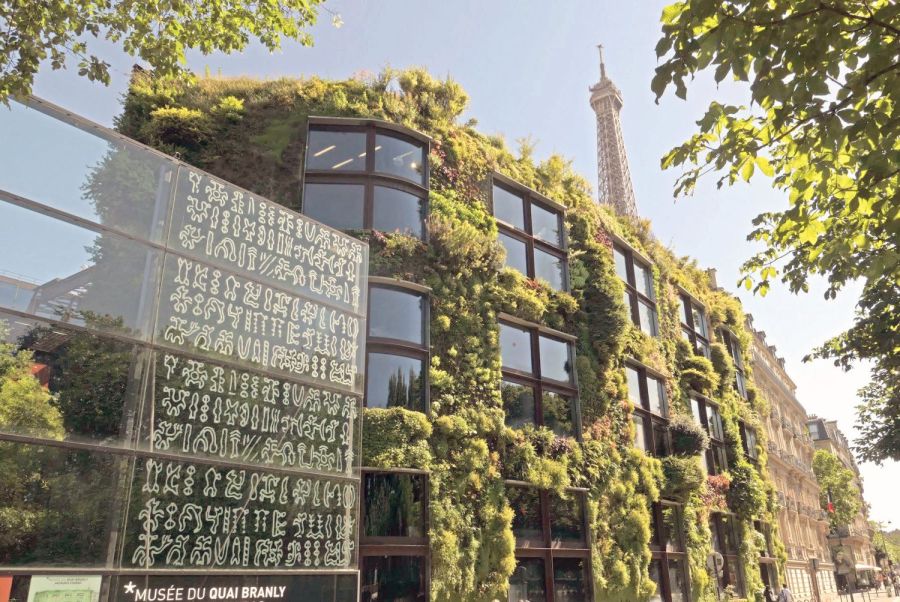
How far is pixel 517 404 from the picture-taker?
63.2ft

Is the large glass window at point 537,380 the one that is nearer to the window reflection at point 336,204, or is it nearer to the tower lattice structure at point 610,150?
the window reflection at point 336,204

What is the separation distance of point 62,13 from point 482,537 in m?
13.2

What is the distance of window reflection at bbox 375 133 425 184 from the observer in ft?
61.7

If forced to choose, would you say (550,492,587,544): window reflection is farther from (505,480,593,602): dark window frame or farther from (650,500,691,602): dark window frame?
(650,500,691,602): dark window frame

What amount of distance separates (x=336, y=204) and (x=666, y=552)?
15597mm

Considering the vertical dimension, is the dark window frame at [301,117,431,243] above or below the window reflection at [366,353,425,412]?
above

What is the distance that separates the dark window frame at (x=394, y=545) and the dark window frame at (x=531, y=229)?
8.76 metres

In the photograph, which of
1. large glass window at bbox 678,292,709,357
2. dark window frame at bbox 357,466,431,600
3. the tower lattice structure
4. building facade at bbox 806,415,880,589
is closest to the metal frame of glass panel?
dark window frame at bbox 357,466,431,600

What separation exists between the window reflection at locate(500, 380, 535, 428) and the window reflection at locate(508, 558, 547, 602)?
3477 millimetres

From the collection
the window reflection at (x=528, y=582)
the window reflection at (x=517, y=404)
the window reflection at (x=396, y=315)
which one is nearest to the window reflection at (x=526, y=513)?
the window reflection at (x=528, y=582)

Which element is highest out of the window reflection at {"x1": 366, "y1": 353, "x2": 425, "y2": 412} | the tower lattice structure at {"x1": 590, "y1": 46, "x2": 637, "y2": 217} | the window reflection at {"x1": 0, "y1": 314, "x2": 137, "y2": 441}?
the tower lattice structure at {"x1": 590, "y1": 46, "x2": 637, "y2": 217}

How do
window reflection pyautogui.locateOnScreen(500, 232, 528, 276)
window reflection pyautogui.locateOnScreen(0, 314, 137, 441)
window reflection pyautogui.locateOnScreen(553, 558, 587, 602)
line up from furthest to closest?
window reflection pyautogui.locateOnScreen(500, 232, 528, 276) → window reflection pyautogui.locateOnScreen(553, 558, 587, 602) → window reflection pyautogui.locateOnScreen(0, 314, 137, 441)

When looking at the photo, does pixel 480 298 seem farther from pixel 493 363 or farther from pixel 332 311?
pixel 332 311

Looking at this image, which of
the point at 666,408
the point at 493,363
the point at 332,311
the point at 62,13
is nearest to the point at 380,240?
the point at 493,363
